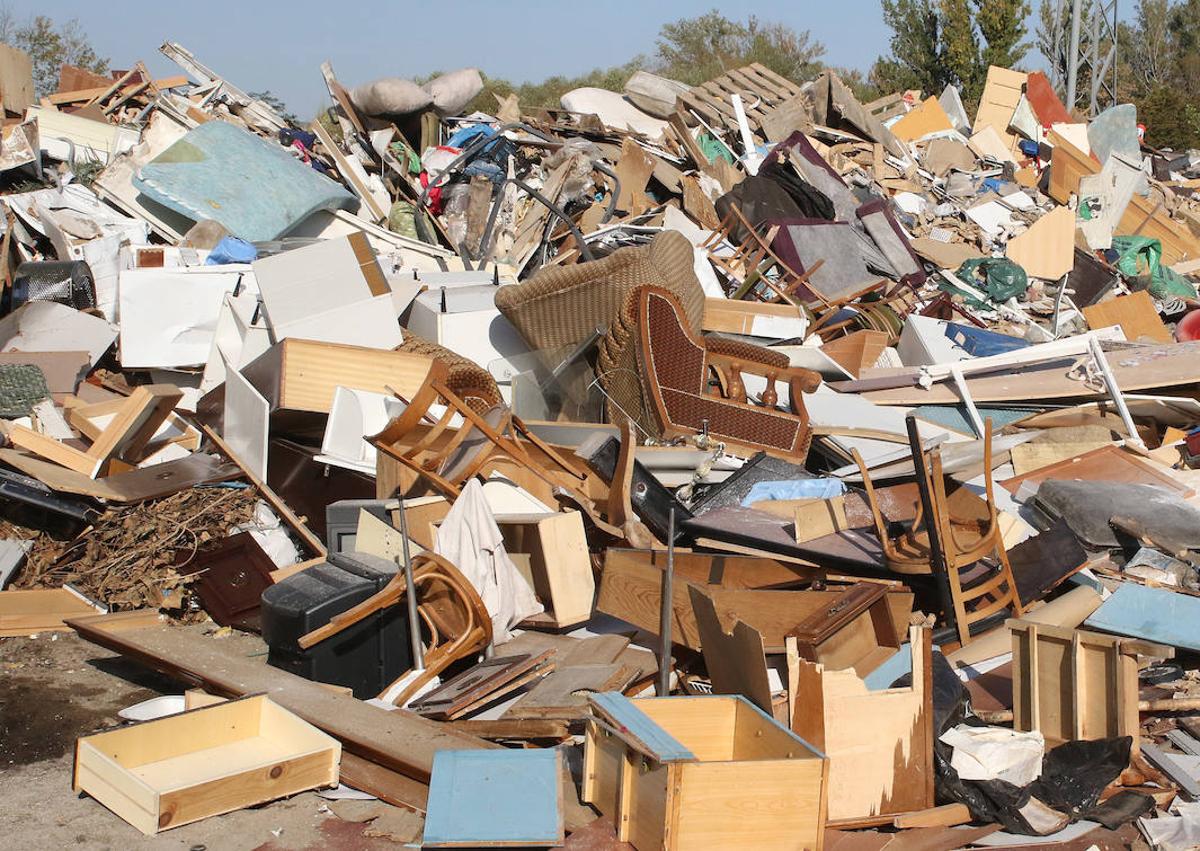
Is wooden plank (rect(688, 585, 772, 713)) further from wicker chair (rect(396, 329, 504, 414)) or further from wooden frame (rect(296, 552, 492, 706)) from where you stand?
wicker chair (rect(396, 329, 504, 414))

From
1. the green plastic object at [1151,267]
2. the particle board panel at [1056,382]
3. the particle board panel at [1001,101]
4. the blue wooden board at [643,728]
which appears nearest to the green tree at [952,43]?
the particle board panel at [1001,101]

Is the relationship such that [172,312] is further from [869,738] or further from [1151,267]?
[1151,267]

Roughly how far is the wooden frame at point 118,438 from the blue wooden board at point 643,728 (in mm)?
3365

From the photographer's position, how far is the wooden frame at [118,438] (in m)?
5.81

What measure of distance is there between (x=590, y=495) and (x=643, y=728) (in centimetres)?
222

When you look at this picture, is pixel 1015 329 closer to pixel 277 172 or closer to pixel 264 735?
pixel 277 172

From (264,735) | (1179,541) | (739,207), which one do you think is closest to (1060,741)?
(1179,541)

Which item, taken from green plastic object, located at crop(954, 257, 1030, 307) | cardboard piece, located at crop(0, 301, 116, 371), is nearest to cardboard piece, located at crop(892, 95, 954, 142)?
green plastic object, located at crop(954, 257, 1030, 307)

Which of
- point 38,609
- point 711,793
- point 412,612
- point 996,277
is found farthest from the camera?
point 996,277

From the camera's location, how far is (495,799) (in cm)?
341

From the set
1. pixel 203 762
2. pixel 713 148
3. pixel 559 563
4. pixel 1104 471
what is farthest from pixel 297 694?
pixel 713 148

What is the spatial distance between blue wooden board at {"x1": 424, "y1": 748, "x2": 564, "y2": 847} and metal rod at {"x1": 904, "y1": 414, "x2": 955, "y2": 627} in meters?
1.68

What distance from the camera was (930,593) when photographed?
4996 millimetres

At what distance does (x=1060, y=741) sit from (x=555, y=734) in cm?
173
